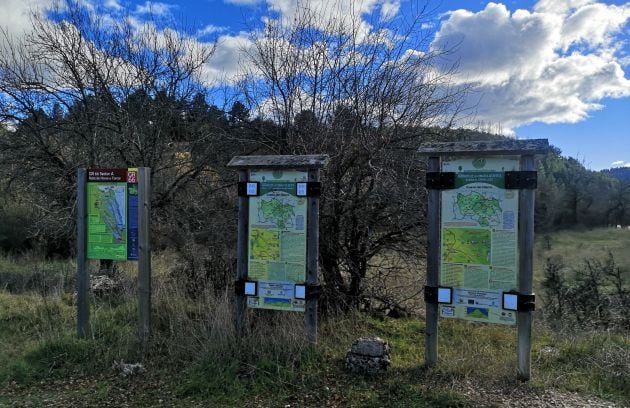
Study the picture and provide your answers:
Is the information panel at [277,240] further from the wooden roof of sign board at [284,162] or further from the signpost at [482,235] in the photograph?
the signpost at [482,235]

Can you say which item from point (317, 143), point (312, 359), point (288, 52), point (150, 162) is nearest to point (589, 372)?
point (312, 359)

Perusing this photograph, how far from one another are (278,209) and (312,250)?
0.60m

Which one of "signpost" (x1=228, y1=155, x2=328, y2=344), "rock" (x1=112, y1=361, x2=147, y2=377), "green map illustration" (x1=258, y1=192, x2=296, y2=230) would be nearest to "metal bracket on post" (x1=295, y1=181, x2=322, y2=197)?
"signpost" (x1=228, y1=155, x2=328, y2=344)

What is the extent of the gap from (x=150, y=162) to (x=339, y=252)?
17.3 ft

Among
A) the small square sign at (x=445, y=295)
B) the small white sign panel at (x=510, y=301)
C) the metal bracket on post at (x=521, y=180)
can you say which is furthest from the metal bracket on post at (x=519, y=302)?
the metal bracket on post at (x=521, y=180)

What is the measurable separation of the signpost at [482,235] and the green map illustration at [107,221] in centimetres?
354

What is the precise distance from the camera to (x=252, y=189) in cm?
528

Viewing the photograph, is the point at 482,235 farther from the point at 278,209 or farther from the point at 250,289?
the point at 250,289

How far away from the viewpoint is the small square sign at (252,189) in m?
5.26

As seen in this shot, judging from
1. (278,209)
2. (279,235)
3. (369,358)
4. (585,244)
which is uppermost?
(278,209)

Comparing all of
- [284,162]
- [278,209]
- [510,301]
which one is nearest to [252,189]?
[278,209]

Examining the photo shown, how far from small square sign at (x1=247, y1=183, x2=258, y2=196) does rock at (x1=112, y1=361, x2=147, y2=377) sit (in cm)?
212

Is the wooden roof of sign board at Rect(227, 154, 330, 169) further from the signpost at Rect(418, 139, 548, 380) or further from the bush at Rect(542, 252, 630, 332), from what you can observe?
the bush at Rect(542, 252, 630, 332)

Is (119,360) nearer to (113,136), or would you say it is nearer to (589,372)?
(589,372)
